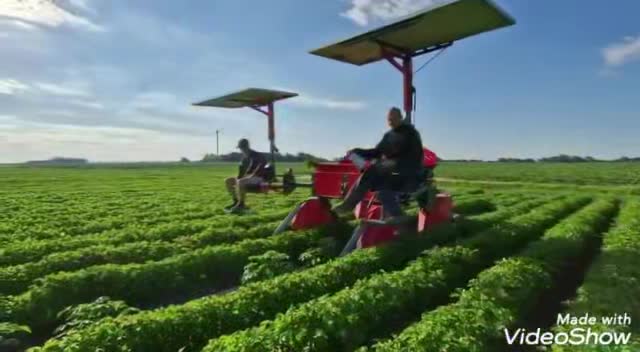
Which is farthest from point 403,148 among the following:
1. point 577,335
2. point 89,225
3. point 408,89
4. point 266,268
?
point 89,225

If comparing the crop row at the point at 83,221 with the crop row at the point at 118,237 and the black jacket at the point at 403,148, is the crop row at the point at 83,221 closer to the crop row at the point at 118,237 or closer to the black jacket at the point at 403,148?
the crop row at the point at 118,237

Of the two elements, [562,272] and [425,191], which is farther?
[425,191]

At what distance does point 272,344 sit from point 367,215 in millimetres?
5105

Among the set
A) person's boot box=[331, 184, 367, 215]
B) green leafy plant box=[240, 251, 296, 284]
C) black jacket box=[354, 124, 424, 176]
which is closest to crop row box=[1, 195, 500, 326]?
green leafy plant box=[240, 251, 296, 284]

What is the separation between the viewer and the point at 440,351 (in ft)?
13.3

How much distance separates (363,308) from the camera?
16.5ft

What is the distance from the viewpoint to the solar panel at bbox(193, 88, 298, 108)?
491 inches

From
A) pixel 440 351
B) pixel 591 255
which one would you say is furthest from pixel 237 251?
pixel 591 255

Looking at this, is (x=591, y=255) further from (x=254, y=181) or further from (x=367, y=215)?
(x=254, y=181)

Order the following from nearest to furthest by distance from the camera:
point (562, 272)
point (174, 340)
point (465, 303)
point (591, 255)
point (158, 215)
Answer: point (174, 340) < point (465, 303) < point (562, 272) < point (591, 255) < point (158, 215)

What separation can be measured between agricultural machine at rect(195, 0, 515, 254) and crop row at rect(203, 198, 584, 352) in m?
1.24

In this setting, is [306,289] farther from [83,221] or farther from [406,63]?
[83,221]

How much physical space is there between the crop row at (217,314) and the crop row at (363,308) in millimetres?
599

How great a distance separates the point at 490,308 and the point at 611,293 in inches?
85.0
